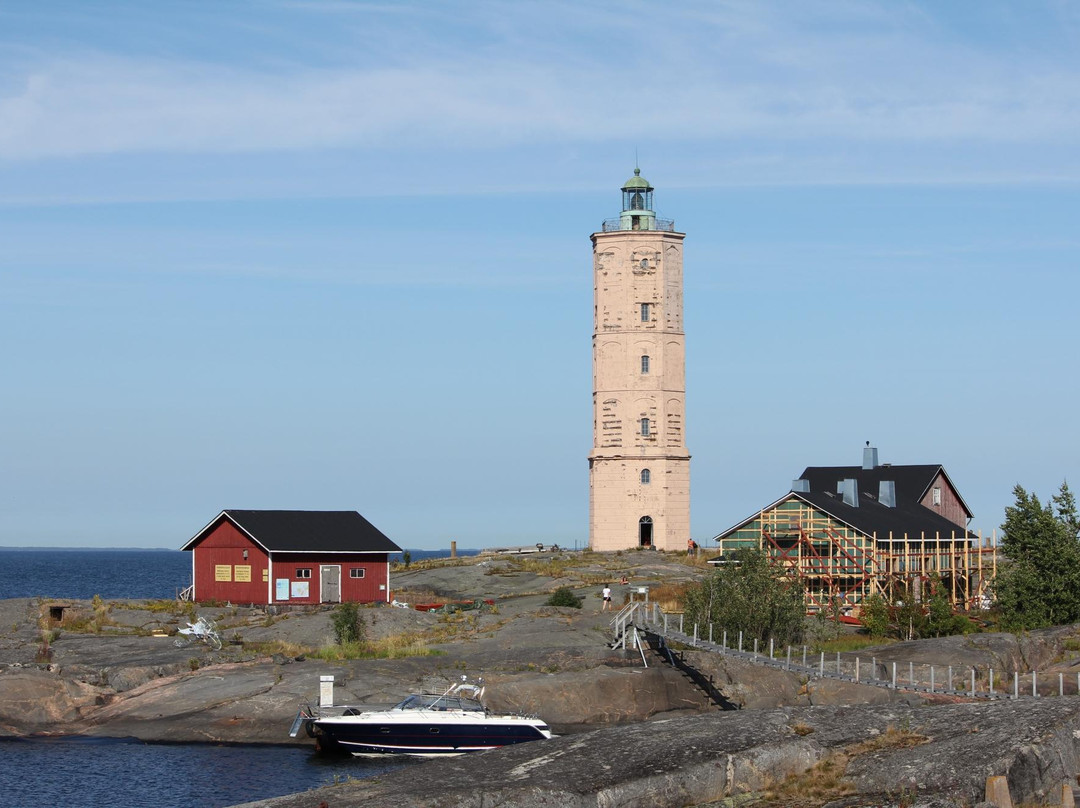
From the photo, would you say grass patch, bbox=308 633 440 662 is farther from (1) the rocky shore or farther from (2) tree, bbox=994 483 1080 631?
(2) tree, bbox=994 483 1080 631

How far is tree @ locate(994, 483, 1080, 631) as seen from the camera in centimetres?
5138

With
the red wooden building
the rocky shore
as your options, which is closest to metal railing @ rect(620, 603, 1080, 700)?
the rocky shore

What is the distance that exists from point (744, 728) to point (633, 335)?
203ft

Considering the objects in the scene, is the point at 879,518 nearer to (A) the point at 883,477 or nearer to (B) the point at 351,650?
(A) the point at 883,477

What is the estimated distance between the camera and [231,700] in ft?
135

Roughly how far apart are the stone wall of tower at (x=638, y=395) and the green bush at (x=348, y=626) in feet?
116

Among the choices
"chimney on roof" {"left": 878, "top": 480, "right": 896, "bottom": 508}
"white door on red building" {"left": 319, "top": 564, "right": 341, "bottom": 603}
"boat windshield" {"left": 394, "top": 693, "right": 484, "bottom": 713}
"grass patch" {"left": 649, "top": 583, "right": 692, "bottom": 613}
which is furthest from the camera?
"chimney on roof" {"left": 878, "top": 480, "right": 896, "bottom": 508}

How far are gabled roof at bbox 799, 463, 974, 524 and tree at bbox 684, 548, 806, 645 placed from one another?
23591 mm

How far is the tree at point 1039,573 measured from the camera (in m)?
51.4

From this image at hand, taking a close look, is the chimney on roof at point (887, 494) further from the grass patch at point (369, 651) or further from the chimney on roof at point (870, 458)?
the grass patch at point (369, 651)

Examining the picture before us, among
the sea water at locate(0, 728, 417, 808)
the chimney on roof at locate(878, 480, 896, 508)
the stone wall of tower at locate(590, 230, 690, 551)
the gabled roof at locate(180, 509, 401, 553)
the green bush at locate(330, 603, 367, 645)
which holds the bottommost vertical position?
the sea water at locate(0, 728, 417, 808)

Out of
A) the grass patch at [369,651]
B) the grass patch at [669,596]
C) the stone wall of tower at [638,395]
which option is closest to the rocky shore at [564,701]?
the grass patch at [369,651]

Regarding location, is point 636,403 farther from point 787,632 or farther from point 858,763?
point 858,763

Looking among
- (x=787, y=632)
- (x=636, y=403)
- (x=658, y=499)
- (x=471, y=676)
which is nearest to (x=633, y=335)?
(x=636, y=403)
